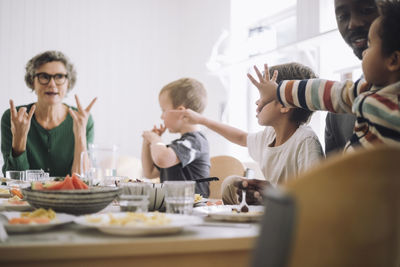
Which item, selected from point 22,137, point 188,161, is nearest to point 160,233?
point 188,161

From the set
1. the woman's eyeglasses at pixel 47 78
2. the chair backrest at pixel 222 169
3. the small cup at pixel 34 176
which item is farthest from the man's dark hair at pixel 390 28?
the woman's eyeglasses at pixel 47 78

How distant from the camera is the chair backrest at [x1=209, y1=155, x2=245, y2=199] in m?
2.21

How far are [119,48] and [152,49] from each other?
15.2 inches

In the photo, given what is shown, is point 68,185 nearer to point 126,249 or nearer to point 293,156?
point 126,249

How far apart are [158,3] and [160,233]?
421cm

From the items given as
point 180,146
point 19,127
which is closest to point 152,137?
point 180,146

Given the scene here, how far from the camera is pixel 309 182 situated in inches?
17.3

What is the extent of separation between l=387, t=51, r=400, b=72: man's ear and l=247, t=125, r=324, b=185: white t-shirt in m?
0.52

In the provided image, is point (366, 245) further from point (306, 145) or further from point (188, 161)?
point (188, 161)

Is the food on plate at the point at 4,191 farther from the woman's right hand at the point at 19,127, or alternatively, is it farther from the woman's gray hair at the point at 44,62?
the woman's gray hair at the point at 44,62

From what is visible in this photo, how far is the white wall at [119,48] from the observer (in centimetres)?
379

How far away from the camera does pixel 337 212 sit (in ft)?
1.52

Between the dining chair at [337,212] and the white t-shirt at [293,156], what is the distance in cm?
91

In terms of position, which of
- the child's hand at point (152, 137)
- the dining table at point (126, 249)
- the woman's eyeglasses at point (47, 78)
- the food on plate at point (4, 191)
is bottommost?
the food on plate at point (4, 191)
